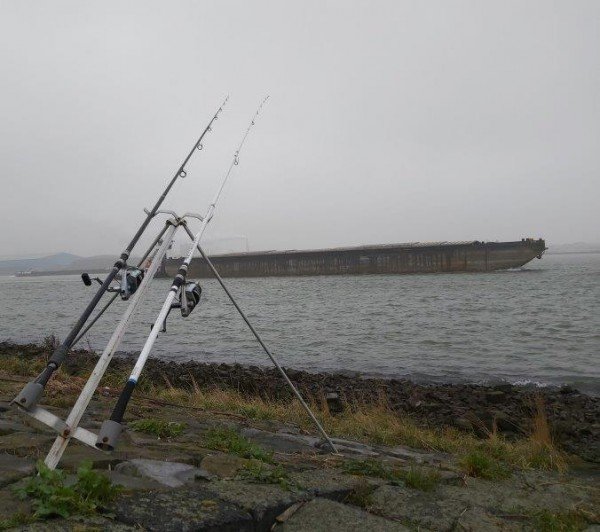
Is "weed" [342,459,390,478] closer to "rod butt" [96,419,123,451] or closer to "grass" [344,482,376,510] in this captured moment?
"grass" [344,482,376,510]

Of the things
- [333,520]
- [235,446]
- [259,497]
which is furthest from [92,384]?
[235,446]

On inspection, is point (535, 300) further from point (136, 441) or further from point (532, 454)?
point (136, 441)

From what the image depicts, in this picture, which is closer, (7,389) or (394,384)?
(7,389)

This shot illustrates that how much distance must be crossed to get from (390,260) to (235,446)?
255 ft

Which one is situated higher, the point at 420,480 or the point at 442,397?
the point at 420,480

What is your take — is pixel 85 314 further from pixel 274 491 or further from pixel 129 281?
pixel 274 491

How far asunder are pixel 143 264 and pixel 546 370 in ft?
45.4

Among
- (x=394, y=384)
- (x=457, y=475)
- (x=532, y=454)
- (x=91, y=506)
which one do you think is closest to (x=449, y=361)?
(x=394, y=384)

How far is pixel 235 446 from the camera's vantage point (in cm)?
474

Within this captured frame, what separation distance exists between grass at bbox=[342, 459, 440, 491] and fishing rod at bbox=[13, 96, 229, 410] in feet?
7.65

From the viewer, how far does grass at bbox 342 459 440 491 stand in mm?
4215

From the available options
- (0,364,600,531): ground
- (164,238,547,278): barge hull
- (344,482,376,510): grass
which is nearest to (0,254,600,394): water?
(0,364,600,531): ground

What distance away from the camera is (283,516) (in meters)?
3.19

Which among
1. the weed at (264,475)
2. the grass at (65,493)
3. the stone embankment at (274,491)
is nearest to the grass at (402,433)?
the stone embankment at (274,491)
